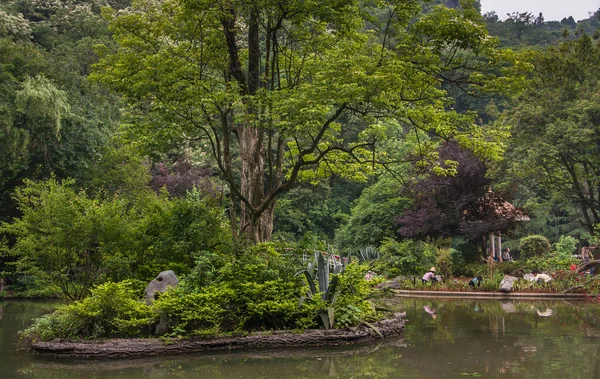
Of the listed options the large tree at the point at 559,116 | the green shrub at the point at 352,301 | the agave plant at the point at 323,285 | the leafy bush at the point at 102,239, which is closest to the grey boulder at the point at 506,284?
the large tree at the point at 559,116

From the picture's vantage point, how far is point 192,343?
392 inches

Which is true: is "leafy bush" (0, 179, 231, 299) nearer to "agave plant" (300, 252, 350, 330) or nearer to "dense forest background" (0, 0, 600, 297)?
"dense forest background" (0, 0, 600, 297)

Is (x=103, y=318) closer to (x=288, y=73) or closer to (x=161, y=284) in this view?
(x=161, y=284)

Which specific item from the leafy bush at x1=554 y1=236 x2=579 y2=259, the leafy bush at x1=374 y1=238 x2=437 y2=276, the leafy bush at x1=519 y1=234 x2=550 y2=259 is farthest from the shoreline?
the leafy bush at x1=519 y1=234 x2=550 y2=259

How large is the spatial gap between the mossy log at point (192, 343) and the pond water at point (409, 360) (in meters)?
0.19

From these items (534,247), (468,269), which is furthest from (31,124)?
(534,247)

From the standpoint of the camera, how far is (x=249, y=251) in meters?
11.7

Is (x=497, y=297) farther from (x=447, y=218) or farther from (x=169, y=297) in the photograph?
(x=169, y=297)

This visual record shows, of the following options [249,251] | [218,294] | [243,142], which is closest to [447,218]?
[243,142]

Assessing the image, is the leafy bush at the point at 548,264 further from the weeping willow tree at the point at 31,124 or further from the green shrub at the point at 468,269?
the weeping willow tree at the point at 31,124

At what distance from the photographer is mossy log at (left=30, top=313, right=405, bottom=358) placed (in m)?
9.63

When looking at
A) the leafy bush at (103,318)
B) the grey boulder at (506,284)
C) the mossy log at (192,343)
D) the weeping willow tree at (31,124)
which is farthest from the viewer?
the weeping willow tree at (31,124)

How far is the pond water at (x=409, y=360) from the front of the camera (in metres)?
8.40

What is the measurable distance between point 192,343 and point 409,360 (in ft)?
11.2
